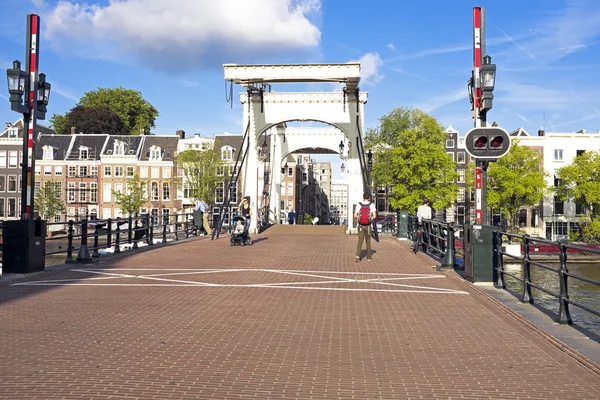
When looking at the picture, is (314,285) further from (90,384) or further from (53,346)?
(90,384)

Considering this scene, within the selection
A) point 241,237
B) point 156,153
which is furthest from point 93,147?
point 241,237

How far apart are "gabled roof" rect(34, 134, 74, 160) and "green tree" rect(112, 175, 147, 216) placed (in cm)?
983

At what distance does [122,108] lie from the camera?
73500 millimetres

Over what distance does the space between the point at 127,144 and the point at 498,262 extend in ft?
202

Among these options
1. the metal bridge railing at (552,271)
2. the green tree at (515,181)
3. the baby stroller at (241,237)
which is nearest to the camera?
the metal bridge railing at (552,271)

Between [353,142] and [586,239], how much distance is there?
134ft

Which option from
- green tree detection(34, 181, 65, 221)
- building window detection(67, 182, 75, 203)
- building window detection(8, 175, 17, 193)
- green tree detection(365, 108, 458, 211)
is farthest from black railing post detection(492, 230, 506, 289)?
building window detection(8, 175, 17, 193)

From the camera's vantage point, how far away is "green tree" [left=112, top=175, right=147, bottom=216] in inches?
2407

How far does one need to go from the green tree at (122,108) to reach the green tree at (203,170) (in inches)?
583

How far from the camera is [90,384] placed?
4.70 meters

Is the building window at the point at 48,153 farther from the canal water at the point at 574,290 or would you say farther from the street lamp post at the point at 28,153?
the street lamp post at the point at 28,153

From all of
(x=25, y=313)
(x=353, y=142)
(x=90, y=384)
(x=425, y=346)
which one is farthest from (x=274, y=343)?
(x=353, y=142)

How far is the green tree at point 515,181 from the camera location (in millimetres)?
55562

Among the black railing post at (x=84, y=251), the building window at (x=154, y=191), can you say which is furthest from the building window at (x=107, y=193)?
the black railing post at (x=84, y=251)
